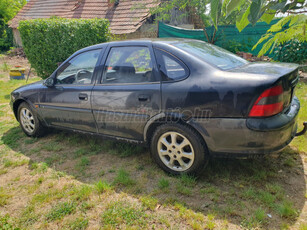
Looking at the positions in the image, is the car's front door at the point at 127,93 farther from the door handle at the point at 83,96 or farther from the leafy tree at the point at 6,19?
the leafy tree at the point at 6,19

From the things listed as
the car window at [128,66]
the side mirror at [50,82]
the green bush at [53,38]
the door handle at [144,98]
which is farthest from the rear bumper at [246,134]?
the green bush at [53,38]

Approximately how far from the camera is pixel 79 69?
12.3ft

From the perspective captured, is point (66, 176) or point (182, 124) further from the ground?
point (182, 124)

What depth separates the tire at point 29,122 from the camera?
4.27 meters

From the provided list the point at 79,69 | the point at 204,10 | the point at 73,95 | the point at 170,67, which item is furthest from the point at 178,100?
the point at 204,10

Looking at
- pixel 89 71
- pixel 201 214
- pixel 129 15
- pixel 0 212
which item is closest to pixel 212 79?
pixel 201 214

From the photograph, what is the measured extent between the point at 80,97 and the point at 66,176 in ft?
3.72

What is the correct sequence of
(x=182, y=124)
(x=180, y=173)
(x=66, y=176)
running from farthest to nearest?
(x=66, y=176), (x=180, y=173), (x=182, y=124)

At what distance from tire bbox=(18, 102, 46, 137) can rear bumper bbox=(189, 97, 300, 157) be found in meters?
3.06

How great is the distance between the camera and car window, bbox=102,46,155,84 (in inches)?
117

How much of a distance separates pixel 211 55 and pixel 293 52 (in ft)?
22.4

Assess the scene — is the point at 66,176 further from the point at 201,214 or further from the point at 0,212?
the point at 201,214

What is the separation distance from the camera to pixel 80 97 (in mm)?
3449

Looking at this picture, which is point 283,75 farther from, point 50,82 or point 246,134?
point 50,82
